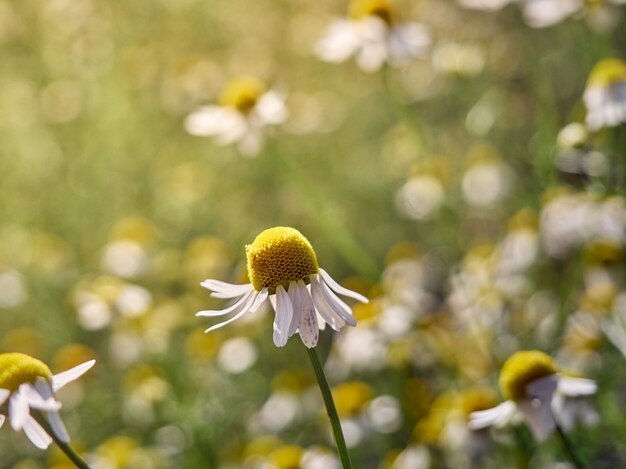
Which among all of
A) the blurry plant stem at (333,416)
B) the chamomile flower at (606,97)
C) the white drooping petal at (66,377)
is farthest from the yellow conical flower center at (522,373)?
the chamomile flower at (606,97)

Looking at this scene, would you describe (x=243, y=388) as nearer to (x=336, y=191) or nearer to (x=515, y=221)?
(x=515, y=221)

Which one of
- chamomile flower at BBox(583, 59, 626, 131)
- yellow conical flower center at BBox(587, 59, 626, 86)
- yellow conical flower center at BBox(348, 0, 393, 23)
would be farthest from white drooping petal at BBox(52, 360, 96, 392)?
yellow conical flower center at BBox(348, 0, 393, 23)

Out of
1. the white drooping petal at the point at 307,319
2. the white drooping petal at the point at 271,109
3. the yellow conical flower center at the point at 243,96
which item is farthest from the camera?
the yellow conical flower center at the point at 243,96

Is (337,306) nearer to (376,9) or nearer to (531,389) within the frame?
(531,389)

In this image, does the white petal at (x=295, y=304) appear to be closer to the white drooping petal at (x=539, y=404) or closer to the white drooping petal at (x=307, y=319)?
the white drooping petal at (x=307, y=319)

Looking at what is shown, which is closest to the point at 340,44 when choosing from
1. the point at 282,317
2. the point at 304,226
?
the point at 304,226

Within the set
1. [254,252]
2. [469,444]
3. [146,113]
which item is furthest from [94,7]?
[254,252]
